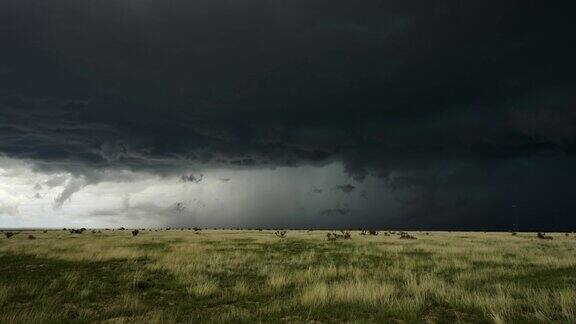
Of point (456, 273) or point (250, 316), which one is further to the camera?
point (456, 273)

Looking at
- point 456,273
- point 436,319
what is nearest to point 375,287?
point 436,319

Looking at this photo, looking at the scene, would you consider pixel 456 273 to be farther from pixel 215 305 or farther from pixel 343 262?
pixel 215 305

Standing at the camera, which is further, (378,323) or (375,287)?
(375,287)

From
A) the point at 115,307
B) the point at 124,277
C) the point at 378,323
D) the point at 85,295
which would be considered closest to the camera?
the point at 378,323

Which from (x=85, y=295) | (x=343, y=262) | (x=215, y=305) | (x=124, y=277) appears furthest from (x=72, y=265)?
(x=343, y=262)

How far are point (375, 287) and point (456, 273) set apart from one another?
715 cm

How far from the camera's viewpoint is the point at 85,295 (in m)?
15.1

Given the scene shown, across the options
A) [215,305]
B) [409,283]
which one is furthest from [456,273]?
[215,305]

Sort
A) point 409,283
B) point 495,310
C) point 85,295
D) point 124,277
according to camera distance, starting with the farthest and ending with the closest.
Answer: point 124,277 → point 409,283 → point 85,295 → point 495,310

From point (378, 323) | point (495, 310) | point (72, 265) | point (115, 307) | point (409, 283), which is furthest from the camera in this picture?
point (72, 265)

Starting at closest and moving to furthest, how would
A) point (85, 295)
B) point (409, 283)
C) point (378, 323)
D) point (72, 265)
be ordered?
point (378, 323) < point (85, 295) < point (409, 283) < point (72, 265)

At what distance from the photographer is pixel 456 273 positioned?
20609 millimetres

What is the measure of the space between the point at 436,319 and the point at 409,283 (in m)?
5.09

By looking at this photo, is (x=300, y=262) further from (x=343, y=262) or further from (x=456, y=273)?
(x=456, y=273)
